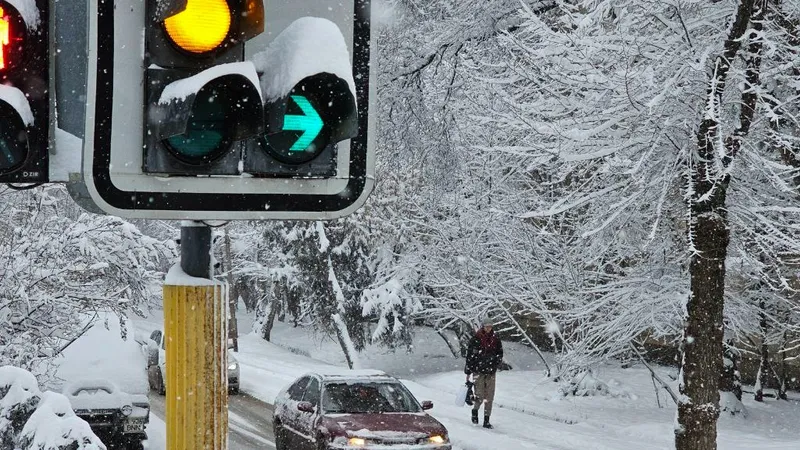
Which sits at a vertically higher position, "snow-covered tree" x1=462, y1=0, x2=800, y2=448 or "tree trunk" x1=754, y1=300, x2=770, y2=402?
"snow-covered tree" x1=462, y1=0, x2=800, y2=448

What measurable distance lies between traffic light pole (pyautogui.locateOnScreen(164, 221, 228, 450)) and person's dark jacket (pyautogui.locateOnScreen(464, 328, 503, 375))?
15.1m

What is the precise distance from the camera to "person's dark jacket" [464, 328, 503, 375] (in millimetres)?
17547

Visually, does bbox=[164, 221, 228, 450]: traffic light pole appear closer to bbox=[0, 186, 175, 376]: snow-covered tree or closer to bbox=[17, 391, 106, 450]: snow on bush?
bbox=[17, 391, 106, 450]: snow on bush

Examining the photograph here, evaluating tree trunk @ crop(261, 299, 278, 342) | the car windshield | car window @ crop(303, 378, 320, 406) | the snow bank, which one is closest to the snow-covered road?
the snow bank

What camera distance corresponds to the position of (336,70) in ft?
7.69

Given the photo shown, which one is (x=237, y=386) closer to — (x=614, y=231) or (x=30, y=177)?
(x=614, y=231)

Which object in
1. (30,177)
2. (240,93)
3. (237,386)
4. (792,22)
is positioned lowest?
(237,386)

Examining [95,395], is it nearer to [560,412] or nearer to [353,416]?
[353,416]

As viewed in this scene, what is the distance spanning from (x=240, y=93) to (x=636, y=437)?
15.1 m

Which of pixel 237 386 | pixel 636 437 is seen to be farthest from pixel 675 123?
pixel 237 386

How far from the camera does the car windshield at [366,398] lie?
44.7 feet

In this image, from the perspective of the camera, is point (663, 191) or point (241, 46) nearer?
point (241, 46)

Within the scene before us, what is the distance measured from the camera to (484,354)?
1756cm

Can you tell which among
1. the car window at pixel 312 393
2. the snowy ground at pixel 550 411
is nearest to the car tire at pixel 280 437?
the car window at pixel 312 393
